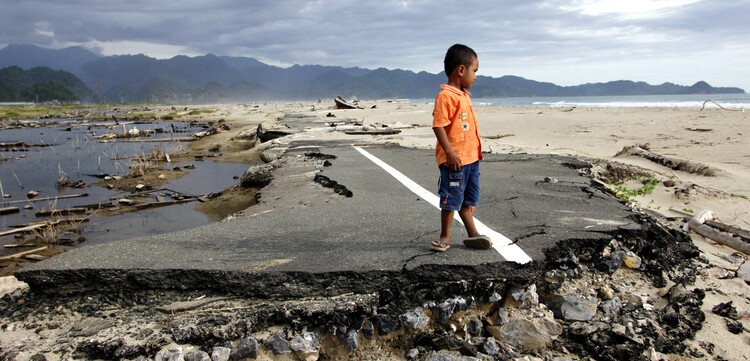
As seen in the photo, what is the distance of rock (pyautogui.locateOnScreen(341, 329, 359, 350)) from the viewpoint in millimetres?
2588

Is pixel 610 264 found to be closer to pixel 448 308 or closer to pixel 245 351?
pixel 448 308

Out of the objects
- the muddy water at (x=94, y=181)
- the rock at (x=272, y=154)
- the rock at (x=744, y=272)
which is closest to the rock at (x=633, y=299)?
the rock at (x=744, y=272)

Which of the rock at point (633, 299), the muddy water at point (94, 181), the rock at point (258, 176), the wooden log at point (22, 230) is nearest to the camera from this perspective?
the rock at point (633, 299)

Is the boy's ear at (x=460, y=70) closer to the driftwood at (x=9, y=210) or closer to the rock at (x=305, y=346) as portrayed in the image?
the rock at (x=305, y=346)

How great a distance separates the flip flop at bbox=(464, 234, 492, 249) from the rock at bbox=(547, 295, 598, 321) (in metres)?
0.58

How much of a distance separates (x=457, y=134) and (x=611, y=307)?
160cm

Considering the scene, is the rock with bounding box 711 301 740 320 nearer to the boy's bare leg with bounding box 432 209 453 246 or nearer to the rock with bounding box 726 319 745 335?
the rock with bounding box 726 319 745 335

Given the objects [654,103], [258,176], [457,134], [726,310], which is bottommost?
[258,176]

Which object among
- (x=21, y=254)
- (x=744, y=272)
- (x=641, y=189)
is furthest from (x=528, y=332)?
(x=21, y=254)

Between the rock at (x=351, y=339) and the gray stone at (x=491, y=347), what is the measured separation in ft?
2.57

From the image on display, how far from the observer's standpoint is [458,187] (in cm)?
313

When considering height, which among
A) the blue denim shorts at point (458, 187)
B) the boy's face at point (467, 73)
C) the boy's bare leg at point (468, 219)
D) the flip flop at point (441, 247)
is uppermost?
the boy's face at point (467, 73)

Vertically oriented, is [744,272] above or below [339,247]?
below

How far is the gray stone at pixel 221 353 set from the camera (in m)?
2.46
